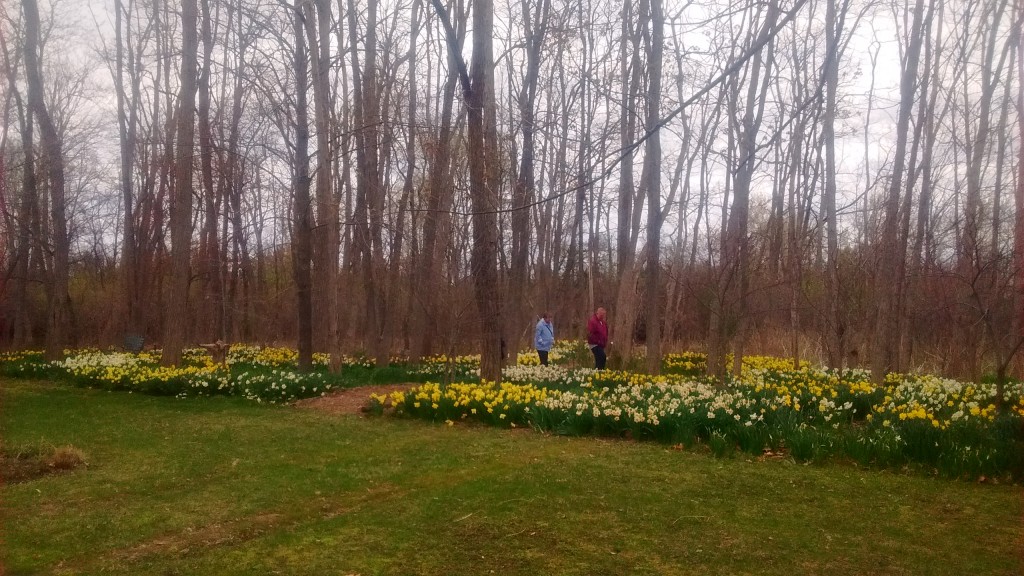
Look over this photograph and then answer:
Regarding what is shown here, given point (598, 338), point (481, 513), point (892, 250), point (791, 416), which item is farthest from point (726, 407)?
point (598, 338)

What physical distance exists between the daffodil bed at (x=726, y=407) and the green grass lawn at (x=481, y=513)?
0.93 feet

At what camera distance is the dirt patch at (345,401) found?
400 inches

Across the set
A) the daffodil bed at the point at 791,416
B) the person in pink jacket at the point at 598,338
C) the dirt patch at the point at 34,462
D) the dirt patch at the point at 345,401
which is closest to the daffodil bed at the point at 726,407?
the daffodil bed at the point at 791,416

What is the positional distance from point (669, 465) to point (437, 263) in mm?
7754

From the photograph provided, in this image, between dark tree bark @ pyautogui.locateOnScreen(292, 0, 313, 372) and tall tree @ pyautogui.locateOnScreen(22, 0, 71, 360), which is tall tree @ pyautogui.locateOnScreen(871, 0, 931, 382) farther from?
tall tree @ pyautogui.locateOnScreen(22, 0, 71, 360)

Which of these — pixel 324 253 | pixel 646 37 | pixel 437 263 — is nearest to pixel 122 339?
pixel 324 253

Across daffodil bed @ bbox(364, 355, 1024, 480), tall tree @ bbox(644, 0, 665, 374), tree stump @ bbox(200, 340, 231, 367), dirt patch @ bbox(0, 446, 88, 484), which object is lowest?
dirt patch @ bbox(0, 446, 88, 484)

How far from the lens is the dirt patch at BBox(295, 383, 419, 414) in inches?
400

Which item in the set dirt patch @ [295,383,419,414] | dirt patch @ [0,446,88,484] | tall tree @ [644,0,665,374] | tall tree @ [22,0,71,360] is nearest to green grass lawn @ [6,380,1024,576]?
dirt patch @ [0,446,88,484]

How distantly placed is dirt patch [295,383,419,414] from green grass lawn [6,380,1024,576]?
2.46 metres

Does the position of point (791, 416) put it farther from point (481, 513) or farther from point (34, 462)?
point (34, 462)

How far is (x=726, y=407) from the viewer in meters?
7.77

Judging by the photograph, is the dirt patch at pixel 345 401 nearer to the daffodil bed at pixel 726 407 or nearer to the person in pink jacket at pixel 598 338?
the daffodil bed at pixel 726 407

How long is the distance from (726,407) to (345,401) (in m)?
5.83
